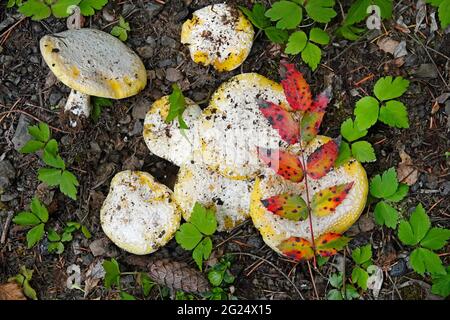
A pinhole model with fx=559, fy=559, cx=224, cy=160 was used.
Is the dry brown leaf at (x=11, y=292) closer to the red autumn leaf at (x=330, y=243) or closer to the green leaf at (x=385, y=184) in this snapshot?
the red autumn leaf at (x=330, y=243)

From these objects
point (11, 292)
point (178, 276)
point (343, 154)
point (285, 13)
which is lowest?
point (11, 292)

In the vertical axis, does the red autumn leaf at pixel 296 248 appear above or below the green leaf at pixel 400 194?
below

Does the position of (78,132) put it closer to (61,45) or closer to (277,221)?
(61,45)

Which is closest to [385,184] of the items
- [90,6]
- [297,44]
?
[297,44]

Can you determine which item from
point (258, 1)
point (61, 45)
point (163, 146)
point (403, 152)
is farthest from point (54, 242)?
point (403, 152)

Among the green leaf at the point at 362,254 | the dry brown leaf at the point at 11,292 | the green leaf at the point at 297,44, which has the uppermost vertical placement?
the green leaf at the point at 297,44

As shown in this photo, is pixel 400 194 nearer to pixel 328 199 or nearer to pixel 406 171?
pixel 406 171

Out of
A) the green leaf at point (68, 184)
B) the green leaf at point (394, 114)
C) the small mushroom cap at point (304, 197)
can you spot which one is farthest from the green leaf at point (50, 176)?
the green leaf at point (394, 114)
